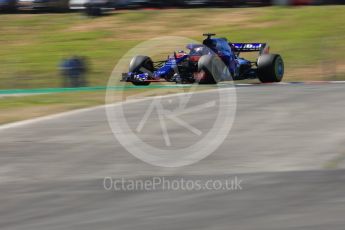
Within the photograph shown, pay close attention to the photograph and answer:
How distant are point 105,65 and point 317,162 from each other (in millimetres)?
20171

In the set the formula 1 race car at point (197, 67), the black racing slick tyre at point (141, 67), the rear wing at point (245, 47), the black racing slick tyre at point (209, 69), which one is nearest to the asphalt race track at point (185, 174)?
the black racing slick tyre at point (209, 69)

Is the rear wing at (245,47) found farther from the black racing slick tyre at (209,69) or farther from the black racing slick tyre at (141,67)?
the black racing slick tyre at (141,67)

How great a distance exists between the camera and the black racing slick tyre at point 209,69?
19.8m

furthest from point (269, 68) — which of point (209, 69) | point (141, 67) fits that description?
point (141, 67)

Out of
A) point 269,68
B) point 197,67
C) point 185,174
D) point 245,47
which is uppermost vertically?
point 185,174

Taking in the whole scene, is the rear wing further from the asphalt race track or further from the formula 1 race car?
the asphalt race track

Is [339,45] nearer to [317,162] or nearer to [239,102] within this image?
[239,102]

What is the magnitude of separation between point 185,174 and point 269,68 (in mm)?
12770

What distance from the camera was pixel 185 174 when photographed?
27.8ft

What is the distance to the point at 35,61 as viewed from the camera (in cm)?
3003

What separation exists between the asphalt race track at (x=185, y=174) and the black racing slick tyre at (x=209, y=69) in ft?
18.1

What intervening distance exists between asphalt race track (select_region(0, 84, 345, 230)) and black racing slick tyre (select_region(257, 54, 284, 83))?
21.5ft

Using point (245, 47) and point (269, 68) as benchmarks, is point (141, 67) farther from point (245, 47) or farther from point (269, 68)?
point (269, 68)

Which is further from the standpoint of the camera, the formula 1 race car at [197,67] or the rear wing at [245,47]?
the rear wing at [245,47]
